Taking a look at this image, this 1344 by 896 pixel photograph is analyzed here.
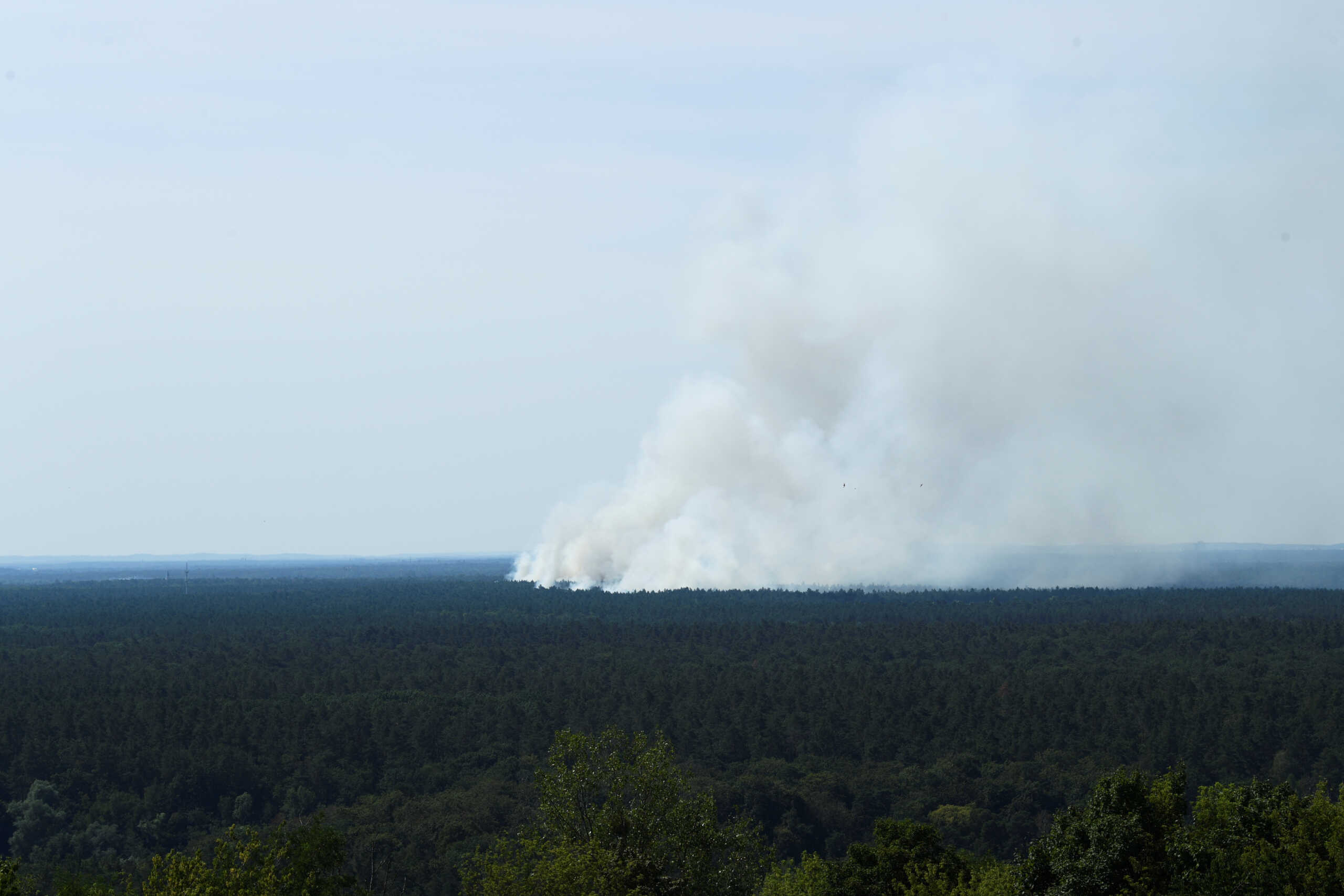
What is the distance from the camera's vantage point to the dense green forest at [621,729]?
9088cm

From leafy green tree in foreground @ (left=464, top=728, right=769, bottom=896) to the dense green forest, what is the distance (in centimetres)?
2999

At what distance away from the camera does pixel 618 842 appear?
3469 centimetres

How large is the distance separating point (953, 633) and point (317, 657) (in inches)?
Result: 3206

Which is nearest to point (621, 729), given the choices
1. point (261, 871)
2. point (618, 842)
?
point (618, 842)

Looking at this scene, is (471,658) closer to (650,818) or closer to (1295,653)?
(1295,653)

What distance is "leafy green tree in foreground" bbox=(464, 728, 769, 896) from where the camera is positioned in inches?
1296

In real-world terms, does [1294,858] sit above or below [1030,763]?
above

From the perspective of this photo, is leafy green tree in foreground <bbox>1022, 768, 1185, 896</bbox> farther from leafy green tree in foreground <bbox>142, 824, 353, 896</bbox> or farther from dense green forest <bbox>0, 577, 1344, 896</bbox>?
dense green forest <bbox>0, 577, 1344, 896</bbox>

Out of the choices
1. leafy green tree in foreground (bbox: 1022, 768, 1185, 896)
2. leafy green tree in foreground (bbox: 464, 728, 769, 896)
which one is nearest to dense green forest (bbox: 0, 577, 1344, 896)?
leafy green tree in foreground (bbox: 464, 728, 769, 896)

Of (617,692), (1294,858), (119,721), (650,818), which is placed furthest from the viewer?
(617,692)

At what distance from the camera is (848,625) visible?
189875 millimetres

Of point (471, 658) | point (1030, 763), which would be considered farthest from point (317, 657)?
point (1030, 763)

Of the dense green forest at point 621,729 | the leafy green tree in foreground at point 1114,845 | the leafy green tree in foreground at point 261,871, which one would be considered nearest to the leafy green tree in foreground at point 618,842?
the leafy green tree in foreground at point 261,871

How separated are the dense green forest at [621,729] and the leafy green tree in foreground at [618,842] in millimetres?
29986
